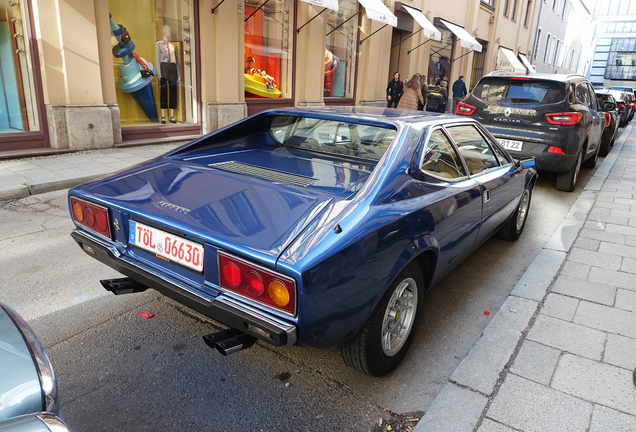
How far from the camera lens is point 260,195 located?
2.47m

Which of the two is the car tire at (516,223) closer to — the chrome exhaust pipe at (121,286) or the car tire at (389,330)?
the car tire at (389,330)

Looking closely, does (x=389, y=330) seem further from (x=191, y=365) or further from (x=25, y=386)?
(x=25, y=386)

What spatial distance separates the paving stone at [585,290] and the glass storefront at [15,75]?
852 centimetres

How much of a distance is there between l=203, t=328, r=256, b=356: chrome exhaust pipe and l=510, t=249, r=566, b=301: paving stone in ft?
8.11

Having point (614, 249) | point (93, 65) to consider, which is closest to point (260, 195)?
point (614, 249)

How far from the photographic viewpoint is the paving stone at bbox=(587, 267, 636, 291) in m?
4.03

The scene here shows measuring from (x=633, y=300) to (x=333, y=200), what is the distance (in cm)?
293

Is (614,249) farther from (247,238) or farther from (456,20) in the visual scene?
(456,20)

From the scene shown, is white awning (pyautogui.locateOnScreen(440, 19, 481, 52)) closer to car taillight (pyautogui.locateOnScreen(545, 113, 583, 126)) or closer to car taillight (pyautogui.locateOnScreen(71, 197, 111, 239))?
car taillight (pyautogui.locateOnScreen(545, 113, 583, 126))

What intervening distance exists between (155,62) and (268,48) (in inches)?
123

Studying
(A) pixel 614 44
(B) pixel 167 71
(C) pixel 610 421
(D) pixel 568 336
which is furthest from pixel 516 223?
(A) pixel 614 44

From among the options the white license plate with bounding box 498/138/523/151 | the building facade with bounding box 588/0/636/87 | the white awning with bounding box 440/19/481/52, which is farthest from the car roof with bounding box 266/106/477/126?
the building facade with bounding box 588/0/636/87

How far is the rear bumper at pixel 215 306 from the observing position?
2021mm

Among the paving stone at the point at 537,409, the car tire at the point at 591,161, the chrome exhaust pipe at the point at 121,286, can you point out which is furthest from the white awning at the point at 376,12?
the paving stone at the point at 537,409
